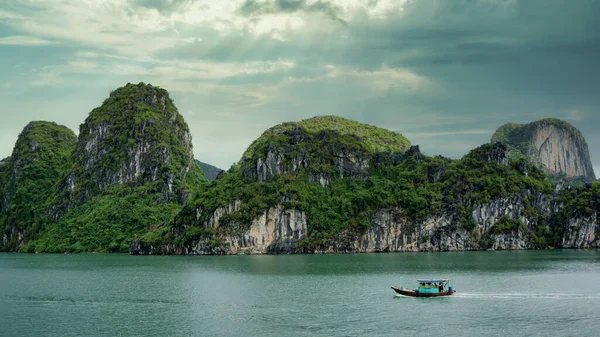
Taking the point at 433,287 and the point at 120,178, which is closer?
the point at 433,287

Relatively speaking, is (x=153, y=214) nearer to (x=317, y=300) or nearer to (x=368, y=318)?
(x=317, y=300)

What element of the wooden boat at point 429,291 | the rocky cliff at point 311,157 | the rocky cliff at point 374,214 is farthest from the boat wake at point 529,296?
the rocky cliff at point 311,157

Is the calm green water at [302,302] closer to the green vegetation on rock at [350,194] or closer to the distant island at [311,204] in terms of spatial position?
the distant island at [311,204]

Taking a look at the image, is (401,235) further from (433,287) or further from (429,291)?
(429,291)

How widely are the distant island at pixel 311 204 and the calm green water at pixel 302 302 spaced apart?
39.3 metres

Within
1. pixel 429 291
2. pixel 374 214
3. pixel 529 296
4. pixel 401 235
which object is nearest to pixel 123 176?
pixel 374 214

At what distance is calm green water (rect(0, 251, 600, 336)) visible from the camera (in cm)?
4181

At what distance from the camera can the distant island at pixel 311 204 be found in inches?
4771

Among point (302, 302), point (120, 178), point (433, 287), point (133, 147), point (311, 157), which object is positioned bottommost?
point (302, 302)

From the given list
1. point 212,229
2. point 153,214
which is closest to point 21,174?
point 153,214

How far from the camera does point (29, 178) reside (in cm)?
17462

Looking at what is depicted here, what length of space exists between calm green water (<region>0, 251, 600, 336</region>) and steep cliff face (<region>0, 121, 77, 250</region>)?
89378mm

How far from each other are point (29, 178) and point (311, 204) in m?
88.9

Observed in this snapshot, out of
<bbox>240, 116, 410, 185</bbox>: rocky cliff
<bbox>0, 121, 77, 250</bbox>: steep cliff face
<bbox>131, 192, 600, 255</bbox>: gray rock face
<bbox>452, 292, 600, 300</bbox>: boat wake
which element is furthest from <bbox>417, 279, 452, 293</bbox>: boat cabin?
<bbox>0, 121, 77, 250</bbox>: steep cliff face
